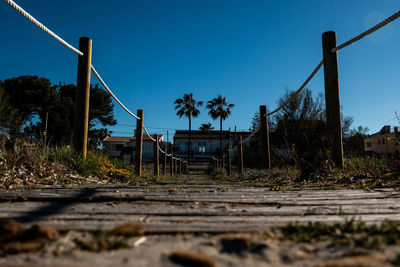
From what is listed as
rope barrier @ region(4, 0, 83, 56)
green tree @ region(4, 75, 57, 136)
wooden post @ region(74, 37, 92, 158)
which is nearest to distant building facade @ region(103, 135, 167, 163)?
green tree @ region(4, 75, 57, 136)

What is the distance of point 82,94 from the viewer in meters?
5.11

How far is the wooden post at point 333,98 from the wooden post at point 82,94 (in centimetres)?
415

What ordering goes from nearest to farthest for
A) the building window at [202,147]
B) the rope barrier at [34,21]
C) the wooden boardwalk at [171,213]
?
the wooden boardwalk at [171,213] < the rope barrier at [34,21] < the building window at [202,147]

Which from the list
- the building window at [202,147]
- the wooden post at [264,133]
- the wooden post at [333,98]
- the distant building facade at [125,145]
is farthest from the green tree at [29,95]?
the wooden post at [333,98]

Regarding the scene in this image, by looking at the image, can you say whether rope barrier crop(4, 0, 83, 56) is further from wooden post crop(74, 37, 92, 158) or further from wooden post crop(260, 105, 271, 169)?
wooden post crop(260, 105, 271, 169)

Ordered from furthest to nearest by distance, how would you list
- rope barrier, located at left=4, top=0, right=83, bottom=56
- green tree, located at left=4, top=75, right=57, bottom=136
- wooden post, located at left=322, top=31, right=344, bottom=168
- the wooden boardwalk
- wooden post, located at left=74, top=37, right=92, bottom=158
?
green tree, located at left=4, top=75, right=57, bottom=136
wooden post, located at left=74, top=37, right=92, bottom=158
wooden post, located at left=322, top=31, right=344, bottom=168
rope barrier, located at left=4, top=0, right=83, bottom=56
the wooden boardwalk

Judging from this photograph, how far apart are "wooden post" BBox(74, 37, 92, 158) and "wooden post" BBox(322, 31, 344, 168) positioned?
4.15 metres

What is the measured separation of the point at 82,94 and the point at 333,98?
4.33 meters

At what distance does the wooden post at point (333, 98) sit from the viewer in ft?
15.1

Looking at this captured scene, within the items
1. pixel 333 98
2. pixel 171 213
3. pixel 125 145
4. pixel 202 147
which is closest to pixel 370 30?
pixel 333 98

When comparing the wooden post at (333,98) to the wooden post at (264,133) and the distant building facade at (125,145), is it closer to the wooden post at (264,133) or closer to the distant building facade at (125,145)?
the wooden post at (264,133)

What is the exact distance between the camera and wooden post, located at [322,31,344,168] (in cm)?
461

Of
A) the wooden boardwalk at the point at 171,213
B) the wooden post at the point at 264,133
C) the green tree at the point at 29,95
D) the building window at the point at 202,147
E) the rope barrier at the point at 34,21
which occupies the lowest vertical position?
the wooden boardwalk at the point at 171,213

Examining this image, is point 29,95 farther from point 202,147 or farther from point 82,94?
point 82,94
